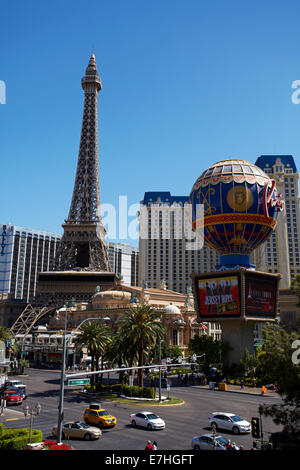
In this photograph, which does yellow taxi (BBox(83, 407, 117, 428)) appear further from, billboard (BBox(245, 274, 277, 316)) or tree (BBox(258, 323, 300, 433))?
billboard (BBox(245, 274, 277, 316))

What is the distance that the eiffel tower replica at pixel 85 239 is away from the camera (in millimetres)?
114062

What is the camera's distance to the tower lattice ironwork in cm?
12262

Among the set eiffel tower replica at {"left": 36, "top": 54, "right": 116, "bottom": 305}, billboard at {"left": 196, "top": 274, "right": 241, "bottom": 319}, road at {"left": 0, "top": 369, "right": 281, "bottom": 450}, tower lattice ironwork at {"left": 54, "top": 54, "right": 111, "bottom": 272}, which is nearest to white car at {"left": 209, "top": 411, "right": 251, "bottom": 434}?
road at {"left": 0, "top": 369, "right": 281, "bottom": 450}

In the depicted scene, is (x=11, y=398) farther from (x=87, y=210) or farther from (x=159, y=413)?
(x=87, y=210)

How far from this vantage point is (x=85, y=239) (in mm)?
122438

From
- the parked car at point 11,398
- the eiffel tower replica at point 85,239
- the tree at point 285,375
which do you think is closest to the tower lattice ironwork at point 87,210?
the eiffel tower replica at point 85,239

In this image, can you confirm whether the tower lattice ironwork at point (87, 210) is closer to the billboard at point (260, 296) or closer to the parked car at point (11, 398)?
the billboard at point (260, 296)

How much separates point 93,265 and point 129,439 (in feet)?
313

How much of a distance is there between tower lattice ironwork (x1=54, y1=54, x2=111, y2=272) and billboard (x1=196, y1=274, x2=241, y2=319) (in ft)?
196

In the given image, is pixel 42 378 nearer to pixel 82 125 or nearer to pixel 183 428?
pixel 183 428

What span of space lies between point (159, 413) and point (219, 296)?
93.2 feet

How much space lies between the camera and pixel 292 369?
66.5ft

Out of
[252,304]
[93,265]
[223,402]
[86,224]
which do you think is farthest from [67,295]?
[223,402]

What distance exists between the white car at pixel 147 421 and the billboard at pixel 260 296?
32.6 m
